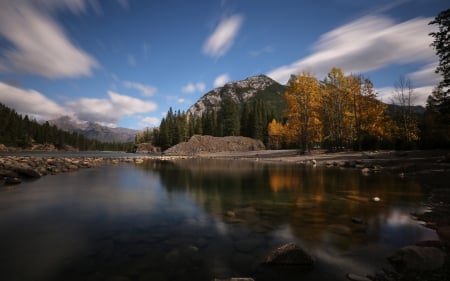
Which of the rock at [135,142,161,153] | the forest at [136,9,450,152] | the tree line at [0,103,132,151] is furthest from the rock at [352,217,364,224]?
the tree line at [0,103,132,151]

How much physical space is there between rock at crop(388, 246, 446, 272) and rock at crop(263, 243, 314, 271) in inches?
71.6

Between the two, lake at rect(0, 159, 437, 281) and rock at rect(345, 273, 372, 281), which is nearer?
rock at rect(345, 273, 372, 281)

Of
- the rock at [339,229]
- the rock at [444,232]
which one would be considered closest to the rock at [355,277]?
the rock at [339,229]

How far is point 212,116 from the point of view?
372ft

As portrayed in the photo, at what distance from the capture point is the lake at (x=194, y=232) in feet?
18.1

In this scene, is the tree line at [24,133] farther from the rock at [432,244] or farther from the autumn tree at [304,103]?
the rock at [432,244]

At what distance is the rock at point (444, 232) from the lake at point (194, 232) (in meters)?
0.22

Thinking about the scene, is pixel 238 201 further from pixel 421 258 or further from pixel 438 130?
pixel 438 130

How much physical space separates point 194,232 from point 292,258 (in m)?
3.47

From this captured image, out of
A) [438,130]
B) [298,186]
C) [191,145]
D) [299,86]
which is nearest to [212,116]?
[191,145]

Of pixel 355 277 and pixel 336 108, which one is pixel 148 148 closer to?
→ pixel 336 108

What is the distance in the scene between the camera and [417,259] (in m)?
5.32

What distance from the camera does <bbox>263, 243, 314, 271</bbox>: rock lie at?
223 inches

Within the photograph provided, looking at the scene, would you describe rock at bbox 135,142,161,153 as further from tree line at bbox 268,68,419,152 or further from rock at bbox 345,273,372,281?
rock at bbox 345,273,372,281
